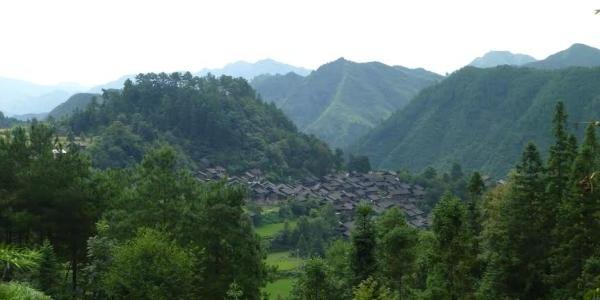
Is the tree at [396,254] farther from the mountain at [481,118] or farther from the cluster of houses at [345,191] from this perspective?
the mountain at [481,118]

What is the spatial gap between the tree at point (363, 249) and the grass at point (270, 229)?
32290mm

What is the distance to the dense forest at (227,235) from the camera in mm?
16250

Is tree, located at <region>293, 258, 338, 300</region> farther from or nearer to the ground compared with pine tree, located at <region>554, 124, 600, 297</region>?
nearer to the ground

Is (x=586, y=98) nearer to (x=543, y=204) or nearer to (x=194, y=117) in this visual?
(x=194, y=117)

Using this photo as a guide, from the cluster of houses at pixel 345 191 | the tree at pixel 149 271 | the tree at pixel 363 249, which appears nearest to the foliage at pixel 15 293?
the tree at pixel 149 271

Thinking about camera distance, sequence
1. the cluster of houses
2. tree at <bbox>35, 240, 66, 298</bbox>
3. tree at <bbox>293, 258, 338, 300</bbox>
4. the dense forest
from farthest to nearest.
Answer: the cluster of houses < tree at <bbox>293, 258, 338, 300</bbox> < the dense forest < tree at <bbox>35, 240, 66, 298</bbox>

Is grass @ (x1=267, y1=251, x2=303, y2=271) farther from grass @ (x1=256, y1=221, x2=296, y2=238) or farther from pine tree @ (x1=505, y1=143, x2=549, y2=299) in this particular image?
pine tree @ (x1=505, y1=143, x2=549, y2=299)

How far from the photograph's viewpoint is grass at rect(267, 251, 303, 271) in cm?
4350

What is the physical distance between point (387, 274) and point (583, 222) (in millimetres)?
7146

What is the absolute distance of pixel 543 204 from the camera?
19672 millimetres

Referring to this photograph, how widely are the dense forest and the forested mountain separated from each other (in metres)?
52.1

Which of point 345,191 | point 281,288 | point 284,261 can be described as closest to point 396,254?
point 281,288

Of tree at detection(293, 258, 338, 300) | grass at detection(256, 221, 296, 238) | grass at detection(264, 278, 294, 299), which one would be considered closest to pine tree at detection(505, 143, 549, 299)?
tree at detection(293, 258, 338, 300)

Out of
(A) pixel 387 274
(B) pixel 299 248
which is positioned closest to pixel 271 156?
(B) pixel 299 248
